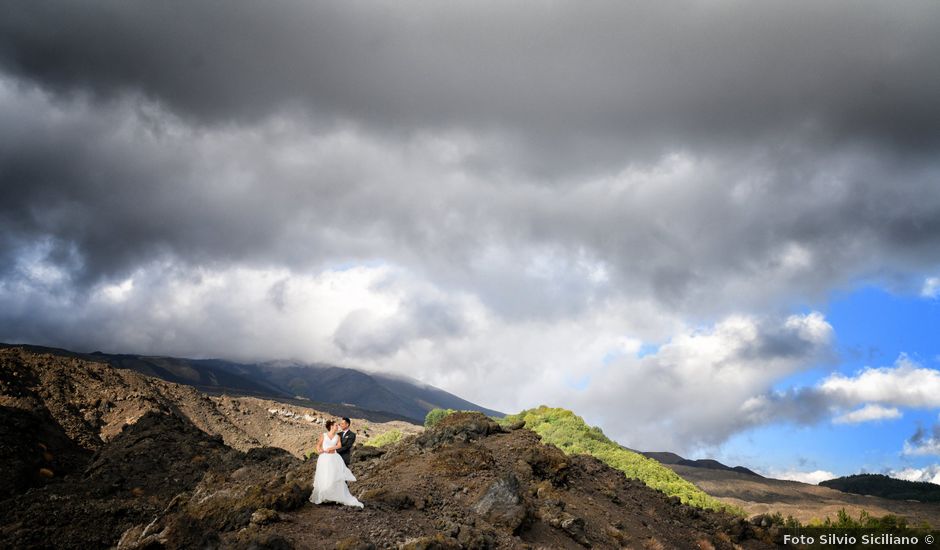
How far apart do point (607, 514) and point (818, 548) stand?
13.7m

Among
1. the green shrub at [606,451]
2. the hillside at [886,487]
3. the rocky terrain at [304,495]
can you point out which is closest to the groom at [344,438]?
the rocky terrain at [304,495]

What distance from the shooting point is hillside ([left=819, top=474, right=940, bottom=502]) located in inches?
2766

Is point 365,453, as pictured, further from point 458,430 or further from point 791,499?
point 791,499

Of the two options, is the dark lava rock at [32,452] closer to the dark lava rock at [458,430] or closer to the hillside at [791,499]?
the dark lava rock at [458,430]

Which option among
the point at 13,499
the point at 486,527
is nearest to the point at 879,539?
the point at 486,527

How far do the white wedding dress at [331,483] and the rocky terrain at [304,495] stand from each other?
27 cm

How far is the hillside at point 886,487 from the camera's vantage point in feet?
230

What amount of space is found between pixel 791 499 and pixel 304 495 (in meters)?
80.5

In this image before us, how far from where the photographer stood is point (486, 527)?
1558 centimetres

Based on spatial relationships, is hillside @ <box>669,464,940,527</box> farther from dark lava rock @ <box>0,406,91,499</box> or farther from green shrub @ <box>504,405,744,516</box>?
dark lava rock @ <box>0,406,91,499</box>

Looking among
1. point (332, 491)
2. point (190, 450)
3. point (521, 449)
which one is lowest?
point (190, 450)

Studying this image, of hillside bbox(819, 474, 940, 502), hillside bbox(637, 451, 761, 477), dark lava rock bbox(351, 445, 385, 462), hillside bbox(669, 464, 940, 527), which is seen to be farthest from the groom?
hillside bbox(637, 451, 761, 477)

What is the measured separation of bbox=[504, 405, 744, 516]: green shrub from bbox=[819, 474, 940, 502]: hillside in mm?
43823

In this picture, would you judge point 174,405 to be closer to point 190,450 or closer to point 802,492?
point 190,450
